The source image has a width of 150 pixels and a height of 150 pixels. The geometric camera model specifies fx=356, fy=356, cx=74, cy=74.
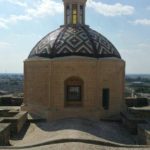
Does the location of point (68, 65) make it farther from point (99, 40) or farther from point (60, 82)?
point (99, 40)

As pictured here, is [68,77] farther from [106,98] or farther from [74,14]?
[74,14]

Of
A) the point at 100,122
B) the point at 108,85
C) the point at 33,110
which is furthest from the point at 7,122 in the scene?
the point at 108,85

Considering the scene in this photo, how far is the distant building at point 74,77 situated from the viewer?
554 inches

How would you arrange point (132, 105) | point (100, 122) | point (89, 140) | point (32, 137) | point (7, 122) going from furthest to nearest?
1. point (132, 105)
2. point (100, 122)
3. point (7, 122)
4. point (32, 137)
5. point (89, 140)

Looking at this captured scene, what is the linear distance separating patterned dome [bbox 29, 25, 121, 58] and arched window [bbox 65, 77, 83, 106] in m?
1.16

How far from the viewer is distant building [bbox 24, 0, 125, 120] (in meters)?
14.1

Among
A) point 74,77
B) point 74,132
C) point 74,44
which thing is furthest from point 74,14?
point 74,132

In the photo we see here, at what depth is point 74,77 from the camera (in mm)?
14359

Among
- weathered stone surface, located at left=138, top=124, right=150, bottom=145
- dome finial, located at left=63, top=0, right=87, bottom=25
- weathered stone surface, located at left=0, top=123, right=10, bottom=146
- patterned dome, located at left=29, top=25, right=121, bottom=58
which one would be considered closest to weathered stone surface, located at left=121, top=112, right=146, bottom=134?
weathered stone surface, located at left=138, top=124, right=150, bottom=145

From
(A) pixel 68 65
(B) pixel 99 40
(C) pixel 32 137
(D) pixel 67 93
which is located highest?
(B) pixel 99 40

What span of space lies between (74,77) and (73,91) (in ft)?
2.34

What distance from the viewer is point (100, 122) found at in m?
13.7

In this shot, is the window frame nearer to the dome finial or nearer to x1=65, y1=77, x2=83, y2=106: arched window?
x1=65, y1=77, x2=83, y2=106: arched window

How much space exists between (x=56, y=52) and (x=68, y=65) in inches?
30.6
